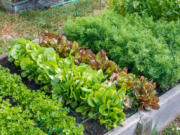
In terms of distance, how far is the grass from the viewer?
5707 mm

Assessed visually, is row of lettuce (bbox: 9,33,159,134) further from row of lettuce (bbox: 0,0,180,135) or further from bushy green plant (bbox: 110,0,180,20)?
bushy green plant (bbox: 110,0,180,20)

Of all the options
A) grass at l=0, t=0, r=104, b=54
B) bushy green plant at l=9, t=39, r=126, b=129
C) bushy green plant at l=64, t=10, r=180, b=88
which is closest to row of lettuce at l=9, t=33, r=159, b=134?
bushy green plant at l=9, t=39, r=126, b=129

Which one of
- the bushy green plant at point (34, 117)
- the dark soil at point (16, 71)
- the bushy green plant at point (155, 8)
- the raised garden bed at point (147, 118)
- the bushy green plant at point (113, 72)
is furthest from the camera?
the bushy green plant at point (155, 8)

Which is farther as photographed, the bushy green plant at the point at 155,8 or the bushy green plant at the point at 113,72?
the bushy green plant at the point at 155,8

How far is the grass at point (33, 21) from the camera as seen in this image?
18.7 feet

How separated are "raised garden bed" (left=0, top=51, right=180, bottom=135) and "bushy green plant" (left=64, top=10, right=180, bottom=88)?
26cm

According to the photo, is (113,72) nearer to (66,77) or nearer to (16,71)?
(66,77)

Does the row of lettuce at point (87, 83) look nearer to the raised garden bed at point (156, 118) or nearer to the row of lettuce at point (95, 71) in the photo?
the row of lettuce at point (95, 71)

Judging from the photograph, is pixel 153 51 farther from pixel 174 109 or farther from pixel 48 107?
pixel 48 107

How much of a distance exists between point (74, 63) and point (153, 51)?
1198 mm

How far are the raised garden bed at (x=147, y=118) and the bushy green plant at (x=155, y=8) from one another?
5.32 ft

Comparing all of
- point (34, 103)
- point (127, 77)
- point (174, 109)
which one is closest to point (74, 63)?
point (127, 77)

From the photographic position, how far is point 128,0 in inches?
195

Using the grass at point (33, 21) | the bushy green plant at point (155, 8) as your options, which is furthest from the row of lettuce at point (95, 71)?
the grass at point (33, 21)
